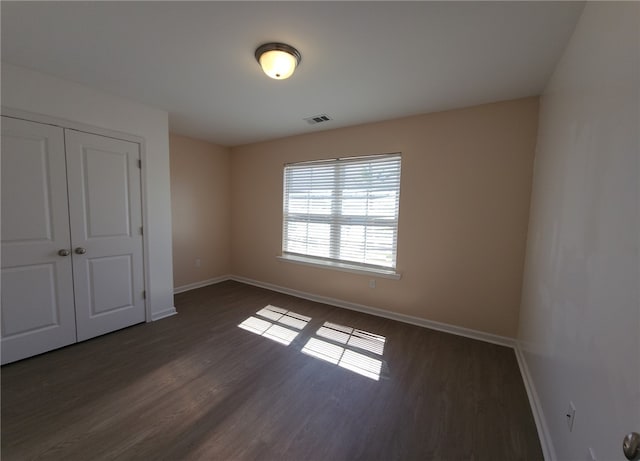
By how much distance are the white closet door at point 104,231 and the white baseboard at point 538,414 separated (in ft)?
12.4

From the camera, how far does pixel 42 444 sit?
144cm

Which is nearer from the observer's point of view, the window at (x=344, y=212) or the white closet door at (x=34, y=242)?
the white closet door at (x=34, y=242)

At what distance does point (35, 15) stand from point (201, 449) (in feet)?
9.31

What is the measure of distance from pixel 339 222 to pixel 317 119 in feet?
4.63

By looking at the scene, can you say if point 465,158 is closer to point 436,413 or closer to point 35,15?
point 436,413

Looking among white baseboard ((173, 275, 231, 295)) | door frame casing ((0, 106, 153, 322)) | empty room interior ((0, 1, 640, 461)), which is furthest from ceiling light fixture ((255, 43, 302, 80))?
white baseboard ((173, 275, 231, 295))

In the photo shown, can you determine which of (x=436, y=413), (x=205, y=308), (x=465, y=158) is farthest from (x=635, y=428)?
(x=205, y=308)

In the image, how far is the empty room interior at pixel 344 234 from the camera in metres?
1.26

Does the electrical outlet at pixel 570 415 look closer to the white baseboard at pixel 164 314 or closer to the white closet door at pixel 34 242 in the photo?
the white baseboard at pixel 164 314

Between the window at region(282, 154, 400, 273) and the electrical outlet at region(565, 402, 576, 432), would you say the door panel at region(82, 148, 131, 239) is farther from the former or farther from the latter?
the electrical outlet at region(565, 402, 576, 432)

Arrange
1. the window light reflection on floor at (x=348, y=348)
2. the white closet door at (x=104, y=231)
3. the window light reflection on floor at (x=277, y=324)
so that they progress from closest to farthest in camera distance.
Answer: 1. the window light reflection on floor at (x=348, y=348)
2. the white closet door at (x=104, y=231)
3. the window light reflection on floor at (x=277, y=324)

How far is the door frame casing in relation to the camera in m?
2.05

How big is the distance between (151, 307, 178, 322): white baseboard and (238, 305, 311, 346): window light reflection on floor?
1006 millimetres

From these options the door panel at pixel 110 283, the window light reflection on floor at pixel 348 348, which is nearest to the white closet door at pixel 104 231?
the door panel at pixel 110 283
